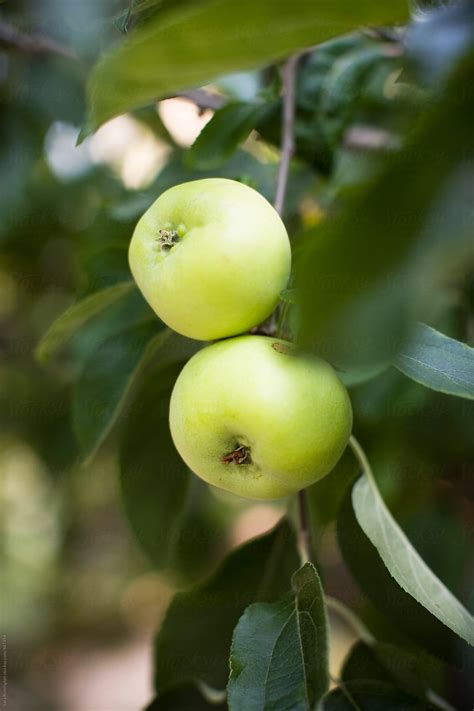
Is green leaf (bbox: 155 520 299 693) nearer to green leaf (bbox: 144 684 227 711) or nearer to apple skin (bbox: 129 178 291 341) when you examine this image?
green leaf (bbox: 144 684 227 711)

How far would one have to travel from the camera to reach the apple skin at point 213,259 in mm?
414

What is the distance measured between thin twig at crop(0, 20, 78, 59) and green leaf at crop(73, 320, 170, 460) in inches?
15.3

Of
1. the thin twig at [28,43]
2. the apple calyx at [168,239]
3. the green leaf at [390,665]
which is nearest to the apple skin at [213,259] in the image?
the apple calyx at [168,239]

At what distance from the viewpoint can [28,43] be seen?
873 mm

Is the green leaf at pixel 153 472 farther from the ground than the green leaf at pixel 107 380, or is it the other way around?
the green leaf at pixel 107 380

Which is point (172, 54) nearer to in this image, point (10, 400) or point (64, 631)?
point (10, 400)

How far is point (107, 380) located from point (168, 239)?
23cm

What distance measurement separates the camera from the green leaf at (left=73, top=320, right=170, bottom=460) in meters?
0.61

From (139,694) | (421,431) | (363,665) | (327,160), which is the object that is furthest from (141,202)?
(139,694)

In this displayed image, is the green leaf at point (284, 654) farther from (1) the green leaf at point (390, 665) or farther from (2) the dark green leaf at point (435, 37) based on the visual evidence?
(2) the dark green leaf at point (435, 37)

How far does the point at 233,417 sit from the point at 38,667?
98.6 inches

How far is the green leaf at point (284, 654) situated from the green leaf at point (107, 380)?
206 millimetres

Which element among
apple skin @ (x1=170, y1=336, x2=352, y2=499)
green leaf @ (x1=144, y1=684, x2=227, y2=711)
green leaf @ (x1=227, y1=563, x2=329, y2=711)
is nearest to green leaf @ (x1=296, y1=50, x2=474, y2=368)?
apple skin @ (x1=170, y1=336, x2=352, y2=499)

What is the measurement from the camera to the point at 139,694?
2471mm
